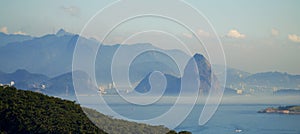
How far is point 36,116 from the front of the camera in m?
13.9

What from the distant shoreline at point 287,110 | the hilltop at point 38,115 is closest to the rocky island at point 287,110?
the distant shoreline at point 287,110

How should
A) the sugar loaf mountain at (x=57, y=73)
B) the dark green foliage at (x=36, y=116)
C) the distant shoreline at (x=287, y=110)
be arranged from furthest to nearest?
the sugar loaf mountain at (x=57, y=73) < the distant shoreline at (x=287, y=110) < the dark green foliage at (x=36, y=116)

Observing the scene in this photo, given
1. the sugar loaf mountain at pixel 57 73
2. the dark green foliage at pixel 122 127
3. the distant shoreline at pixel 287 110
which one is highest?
the sugar loaf mountain at pixel 57 73

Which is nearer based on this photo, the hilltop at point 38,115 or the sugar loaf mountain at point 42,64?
the hilltop at point 38,115

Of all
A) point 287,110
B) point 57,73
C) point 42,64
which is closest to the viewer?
point 287,110

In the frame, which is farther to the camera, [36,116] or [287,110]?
[287,110]

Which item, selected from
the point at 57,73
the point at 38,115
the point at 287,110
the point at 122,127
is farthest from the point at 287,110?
the point at 57,73

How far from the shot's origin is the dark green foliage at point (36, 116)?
13086 millimetres

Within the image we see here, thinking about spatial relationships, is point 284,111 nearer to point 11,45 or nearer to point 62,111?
point 62,111

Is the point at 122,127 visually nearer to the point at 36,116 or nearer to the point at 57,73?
the point at 36,116

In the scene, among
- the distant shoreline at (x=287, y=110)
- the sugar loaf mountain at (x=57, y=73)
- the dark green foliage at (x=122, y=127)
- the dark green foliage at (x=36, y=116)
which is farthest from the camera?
the sugar loaf mountain at (x=57, y=73)

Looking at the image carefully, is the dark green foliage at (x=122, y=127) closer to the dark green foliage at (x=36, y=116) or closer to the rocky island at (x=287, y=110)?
the dark green foliage at (x=36, y=116)

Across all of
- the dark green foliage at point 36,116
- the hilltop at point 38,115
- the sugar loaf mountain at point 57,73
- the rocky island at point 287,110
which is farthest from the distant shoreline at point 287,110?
the dark green foliage at point 36,116

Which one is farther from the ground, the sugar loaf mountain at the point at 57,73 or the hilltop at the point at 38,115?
the sugar loaf mountain at the point at 57,73
